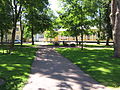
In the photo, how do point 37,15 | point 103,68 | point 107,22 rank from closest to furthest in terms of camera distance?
point 103,68, point 37,15, point 107,22

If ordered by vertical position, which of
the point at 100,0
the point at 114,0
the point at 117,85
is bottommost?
the point at 117,85

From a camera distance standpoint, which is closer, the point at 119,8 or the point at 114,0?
the point at 119,8

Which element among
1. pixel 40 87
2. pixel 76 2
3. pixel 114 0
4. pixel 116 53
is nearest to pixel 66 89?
pixel 40 87

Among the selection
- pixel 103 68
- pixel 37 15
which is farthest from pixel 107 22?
pixel 103 68

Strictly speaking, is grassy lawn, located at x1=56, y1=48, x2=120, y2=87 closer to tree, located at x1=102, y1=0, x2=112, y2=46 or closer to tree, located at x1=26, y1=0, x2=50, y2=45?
tree, located at x1=26, y1=0, x2=50, y2=45

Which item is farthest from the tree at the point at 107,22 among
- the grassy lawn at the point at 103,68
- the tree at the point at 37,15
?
the grassy lawn at the point at 103,68

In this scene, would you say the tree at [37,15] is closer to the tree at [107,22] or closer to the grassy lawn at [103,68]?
the tree at [107,22]

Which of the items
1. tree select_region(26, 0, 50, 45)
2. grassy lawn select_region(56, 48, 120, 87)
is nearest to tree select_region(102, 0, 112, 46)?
tree select_region(26, 0, 50, 45)

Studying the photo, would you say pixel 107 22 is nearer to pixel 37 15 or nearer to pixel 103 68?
pixel 37 15

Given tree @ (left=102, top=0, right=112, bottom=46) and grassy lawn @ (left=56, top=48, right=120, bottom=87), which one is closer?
grassy lawn @ (left=56, top=48, right=120, bottom=87)

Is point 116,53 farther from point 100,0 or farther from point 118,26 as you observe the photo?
point 100,0

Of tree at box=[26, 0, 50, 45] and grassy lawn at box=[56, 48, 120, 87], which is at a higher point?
tree at box=[26, 0, 50, 45]

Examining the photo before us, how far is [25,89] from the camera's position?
489cm

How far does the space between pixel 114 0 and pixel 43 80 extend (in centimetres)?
1032
